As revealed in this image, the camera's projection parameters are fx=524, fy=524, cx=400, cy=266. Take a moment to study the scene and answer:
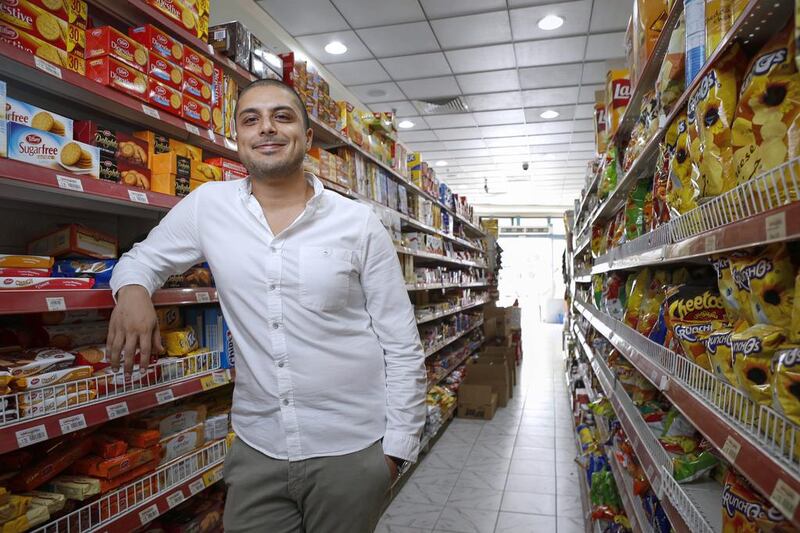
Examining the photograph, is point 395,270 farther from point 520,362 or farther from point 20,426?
point 520,362

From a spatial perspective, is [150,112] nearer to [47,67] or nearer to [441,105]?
[47,67]

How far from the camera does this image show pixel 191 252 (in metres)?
1.63

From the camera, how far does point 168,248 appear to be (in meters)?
1.59

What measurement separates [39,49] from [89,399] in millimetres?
1055

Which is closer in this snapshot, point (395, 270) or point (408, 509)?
point (395, 270)

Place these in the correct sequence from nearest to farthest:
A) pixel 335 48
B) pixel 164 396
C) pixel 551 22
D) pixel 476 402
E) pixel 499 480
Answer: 1. pixel 164 396
2. pixel 499 480
3. pixel 551 22
4. pixel 335 48
5. pixel 476 402

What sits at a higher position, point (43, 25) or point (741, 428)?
point (43, 25)

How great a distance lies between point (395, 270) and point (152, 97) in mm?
1111

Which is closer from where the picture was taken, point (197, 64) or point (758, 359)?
point (758, 359)

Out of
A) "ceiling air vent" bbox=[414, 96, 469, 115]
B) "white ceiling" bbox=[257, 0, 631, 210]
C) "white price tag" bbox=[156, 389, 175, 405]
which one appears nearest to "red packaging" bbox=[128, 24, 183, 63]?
"white price tag" bbox=[156, 389, 175, 405]

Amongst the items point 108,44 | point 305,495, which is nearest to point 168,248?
point 108,44

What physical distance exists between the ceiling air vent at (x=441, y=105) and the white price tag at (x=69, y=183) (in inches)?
240

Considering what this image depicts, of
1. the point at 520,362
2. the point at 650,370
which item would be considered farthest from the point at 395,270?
the point at 520,362

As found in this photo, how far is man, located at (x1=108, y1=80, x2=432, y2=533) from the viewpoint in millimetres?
1435
